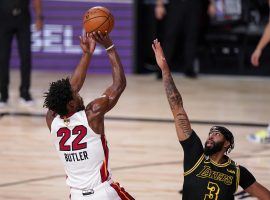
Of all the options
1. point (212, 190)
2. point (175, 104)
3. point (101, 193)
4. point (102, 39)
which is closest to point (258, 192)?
point (212, 190)

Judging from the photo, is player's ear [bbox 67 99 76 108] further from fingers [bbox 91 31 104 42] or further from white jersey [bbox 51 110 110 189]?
fingers [bbox 91 31 104 42]

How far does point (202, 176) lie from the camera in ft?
16.8

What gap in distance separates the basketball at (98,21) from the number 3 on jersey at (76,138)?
3.63ft

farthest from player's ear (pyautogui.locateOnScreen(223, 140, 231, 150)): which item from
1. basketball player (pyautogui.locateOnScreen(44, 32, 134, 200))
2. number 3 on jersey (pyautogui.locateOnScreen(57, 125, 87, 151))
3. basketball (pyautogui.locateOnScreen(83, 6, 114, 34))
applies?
basketball (pyautogui.locateOnScreen(83, 6, 114, 34))

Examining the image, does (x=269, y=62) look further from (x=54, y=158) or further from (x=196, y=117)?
(x=54, y=158)

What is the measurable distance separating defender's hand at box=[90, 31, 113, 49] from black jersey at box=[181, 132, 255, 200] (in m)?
0.99

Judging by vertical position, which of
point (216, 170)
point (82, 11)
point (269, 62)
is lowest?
point (269, 62)

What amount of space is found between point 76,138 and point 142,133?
4207 millimetres

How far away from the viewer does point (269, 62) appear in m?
13.4

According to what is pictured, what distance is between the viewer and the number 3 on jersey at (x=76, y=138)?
5238 mm

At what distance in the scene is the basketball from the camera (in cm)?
613

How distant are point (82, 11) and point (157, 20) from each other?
135cm

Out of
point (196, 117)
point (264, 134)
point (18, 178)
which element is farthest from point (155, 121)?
point (18, 178)

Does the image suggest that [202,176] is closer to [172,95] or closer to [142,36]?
[172,95]
